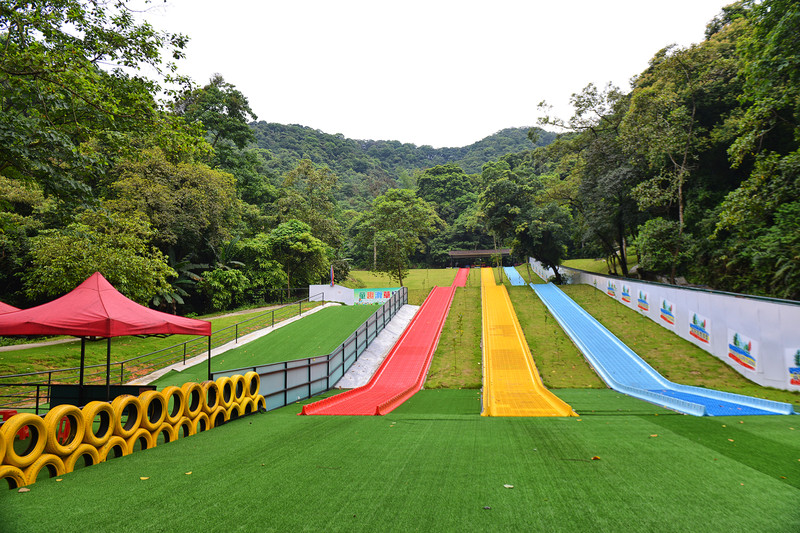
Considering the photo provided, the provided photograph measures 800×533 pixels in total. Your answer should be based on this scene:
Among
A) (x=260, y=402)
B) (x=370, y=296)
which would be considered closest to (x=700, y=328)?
(x=260, y=402)

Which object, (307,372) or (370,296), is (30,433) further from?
(370,296)

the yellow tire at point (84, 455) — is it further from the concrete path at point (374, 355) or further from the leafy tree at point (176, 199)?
the leafy tree at point (176, 199)

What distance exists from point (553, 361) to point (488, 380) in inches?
142

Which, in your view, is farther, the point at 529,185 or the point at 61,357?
the point at 529,185

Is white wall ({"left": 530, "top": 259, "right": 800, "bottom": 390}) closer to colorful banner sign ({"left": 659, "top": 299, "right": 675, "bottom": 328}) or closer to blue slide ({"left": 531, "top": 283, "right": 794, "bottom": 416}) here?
colorful banner sign ({"left": 659, "top": 299, "right": 675, "bottom": 328})

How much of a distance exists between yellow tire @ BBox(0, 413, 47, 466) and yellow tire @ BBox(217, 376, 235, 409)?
3.04m

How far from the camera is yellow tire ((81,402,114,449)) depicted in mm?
4543

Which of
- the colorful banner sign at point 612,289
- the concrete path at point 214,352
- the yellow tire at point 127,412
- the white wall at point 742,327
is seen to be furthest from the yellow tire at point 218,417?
the colorful banner sign at point 612,289

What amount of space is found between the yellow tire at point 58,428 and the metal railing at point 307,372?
322 centimetres

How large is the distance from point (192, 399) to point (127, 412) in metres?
1.06

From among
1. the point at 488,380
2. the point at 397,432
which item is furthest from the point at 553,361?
the point at 397,432

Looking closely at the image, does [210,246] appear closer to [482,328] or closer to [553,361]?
[482,328]

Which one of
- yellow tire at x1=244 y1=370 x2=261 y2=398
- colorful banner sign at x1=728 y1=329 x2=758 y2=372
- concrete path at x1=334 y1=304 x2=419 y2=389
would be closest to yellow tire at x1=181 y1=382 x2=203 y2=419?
yellow tire at x1=244 y1=370 x2=261 y2=398

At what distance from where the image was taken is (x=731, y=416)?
7215 millimetres
